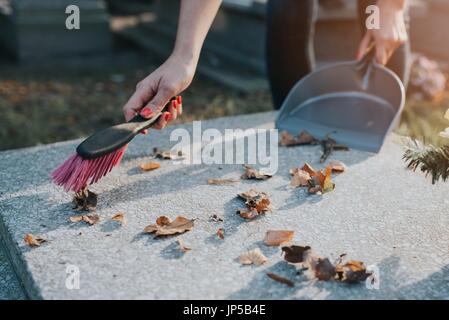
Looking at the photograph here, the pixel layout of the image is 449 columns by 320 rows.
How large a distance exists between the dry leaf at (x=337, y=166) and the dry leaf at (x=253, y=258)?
619 mm

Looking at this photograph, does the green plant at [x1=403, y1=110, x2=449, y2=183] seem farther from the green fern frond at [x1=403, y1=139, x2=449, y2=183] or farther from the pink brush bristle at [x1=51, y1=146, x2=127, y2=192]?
the pink brush bristle at [x1=51, y1=146, x2=127, y2=192]

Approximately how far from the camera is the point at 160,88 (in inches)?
66.2

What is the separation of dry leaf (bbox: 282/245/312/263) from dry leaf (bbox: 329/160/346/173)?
580 mm

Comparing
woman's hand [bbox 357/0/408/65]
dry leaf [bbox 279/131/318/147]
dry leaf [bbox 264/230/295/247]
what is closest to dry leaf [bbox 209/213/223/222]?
dry leaf [bbox 264/230/295/247]

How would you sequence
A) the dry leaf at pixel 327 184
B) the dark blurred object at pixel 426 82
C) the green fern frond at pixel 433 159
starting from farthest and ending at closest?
1. the dark blurred object at pixel 426 82
2. the dry leaf at pixel 327 184
3. the green fern frond at pixel 433 159

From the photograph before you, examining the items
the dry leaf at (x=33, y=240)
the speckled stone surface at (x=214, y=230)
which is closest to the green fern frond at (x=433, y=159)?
the speckled stone surface at (x=214, y=230)

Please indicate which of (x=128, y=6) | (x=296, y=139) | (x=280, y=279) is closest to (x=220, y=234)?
(x=280, y=279)

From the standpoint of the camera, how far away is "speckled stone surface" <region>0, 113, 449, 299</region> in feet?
4.27

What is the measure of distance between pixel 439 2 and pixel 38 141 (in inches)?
128

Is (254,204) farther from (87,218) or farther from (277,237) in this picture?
(87,218)

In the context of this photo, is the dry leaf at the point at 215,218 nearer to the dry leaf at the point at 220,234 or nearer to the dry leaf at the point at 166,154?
the dry leaf at the point at 220,234

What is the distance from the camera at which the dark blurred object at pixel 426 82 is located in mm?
3752

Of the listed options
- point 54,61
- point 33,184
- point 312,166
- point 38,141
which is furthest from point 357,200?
point 54,61

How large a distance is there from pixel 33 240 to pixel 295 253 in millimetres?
658
